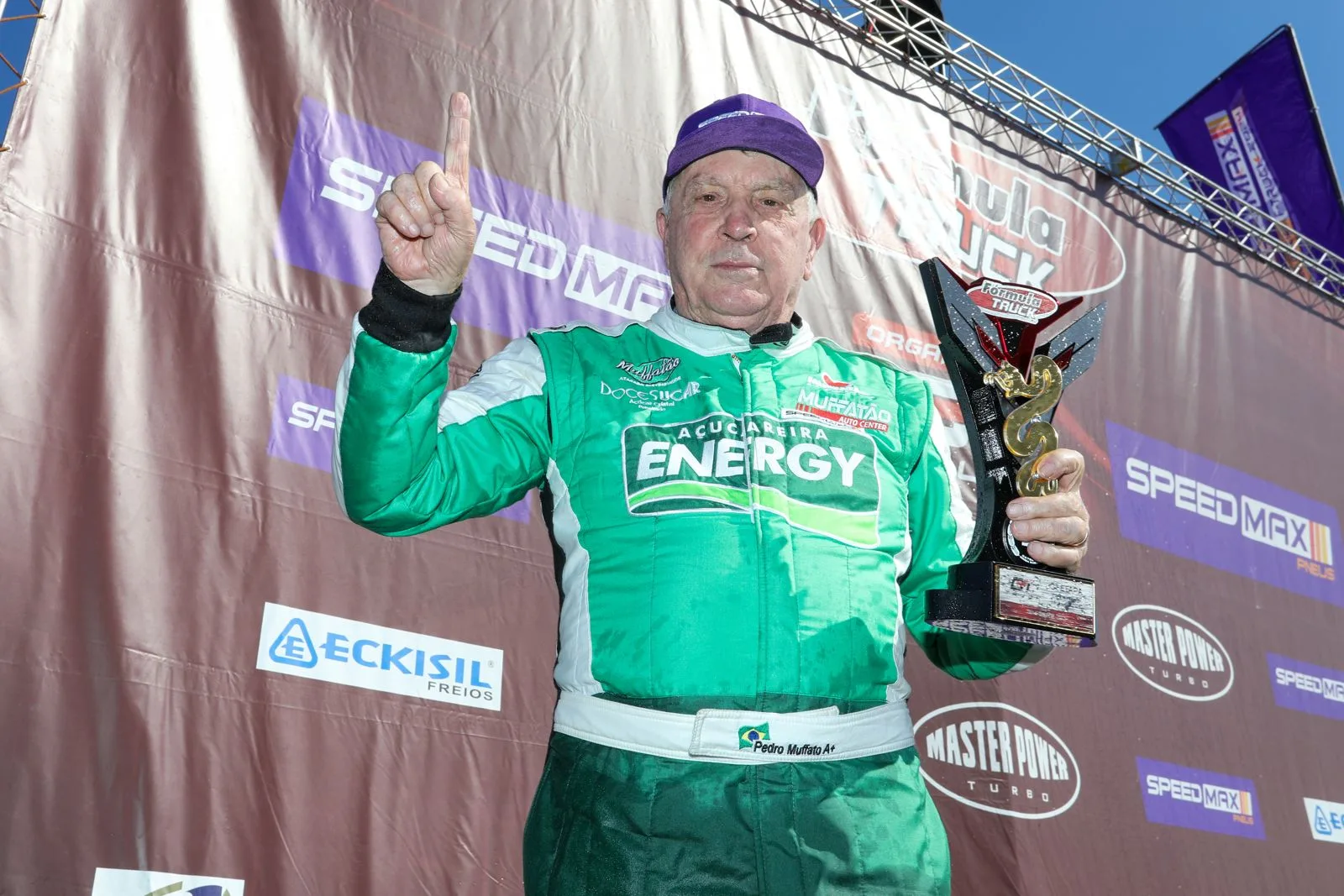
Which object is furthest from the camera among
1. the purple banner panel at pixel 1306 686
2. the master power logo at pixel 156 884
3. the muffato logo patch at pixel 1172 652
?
the purple banner panel at pixel 1306 686

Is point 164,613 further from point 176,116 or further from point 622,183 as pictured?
point 622,183

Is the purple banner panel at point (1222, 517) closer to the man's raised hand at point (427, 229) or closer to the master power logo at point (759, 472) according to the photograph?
the master power logo at point (759, 472)

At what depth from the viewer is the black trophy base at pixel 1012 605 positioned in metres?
1.31

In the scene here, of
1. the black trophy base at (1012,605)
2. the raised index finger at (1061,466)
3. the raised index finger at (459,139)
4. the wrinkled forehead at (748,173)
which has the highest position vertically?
the wrinkled forehead at (748,173)

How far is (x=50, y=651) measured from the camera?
214 cm

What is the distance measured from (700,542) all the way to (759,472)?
120 millimetres

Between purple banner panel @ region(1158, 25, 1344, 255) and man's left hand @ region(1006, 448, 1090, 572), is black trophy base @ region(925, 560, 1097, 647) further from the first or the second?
purple banner panel @ region(1158, 25, 1344, 255)

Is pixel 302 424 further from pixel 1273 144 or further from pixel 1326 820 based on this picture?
pixel 1273 144

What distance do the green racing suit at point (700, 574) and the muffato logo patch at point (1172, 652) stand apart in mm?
2914

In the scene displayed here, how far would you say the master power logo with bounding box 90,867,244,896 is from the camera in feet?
6.84

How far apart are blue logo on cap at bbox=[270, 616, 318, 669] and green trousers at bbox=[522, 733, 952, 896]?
4.40 ft

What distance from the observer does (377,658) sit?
2543mm

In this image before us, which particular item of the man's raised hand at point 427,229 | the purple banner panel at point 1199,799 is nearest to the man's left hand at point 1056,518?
the man's raised hand at point 427,229

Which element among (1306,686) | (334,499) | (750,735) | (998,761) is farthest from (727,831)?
(1306,686)
